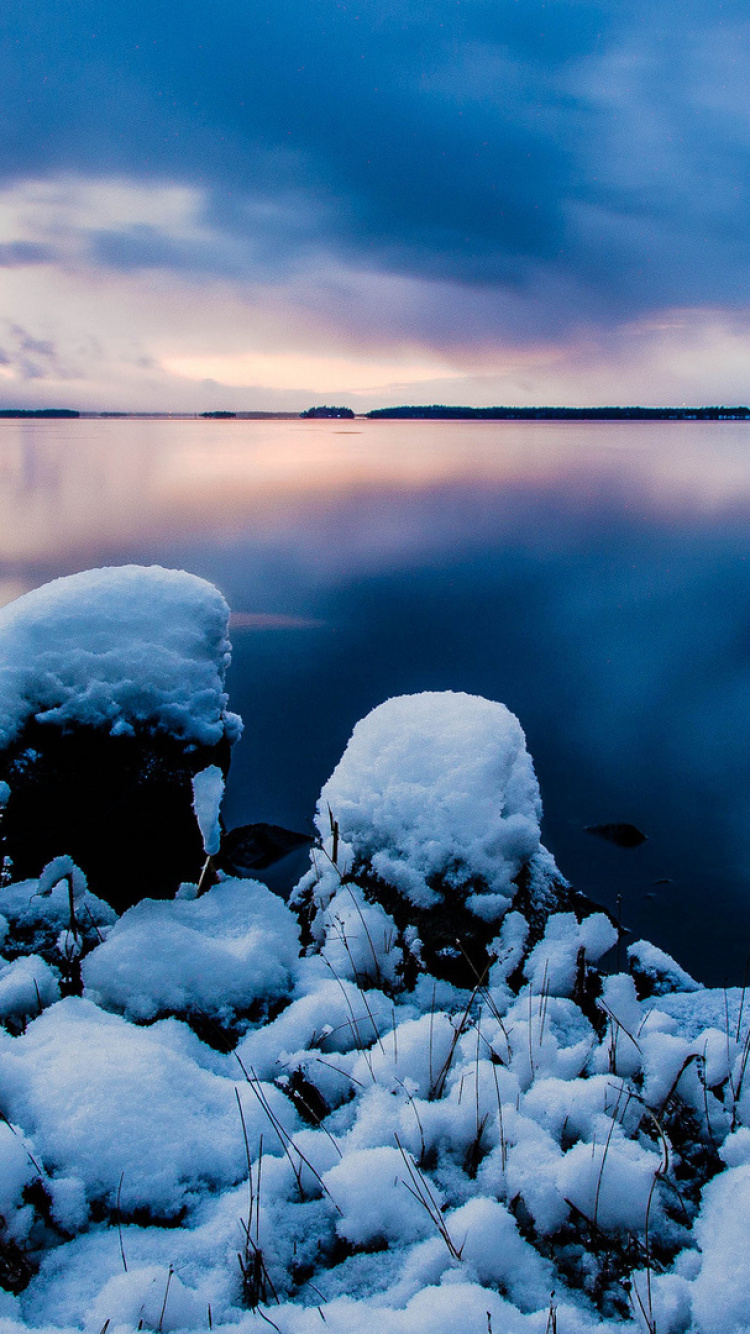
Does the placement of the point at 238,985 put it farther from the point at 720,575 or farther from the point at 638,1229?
the point at 720,575

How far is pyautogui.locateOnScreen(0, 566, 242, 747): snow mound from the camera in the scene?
11.0 feet

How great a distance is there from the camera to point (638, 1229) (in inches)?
71.1

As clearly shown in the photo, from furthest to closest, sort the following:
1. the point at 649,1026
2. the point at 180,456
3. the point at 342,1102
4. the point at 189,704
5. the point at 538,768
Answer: the point at 180,456 → the point at 538,768 → the point at 189,704 → the point at 649,1026 → the point at 342,1102

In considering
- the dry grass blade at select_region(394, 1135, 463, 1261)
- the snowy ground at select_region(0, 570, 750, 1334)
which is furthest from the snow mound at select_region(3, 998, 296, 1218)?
the dry grass blade at select_region(394, 1135, 463, 1261)

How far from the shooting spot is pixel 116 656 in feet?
11.3

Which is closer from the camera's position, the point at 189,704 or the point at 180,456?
the point at 189,704

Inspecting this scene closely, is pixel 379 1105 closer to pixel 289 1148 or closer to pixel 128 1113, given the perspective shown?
pixel 289 1148

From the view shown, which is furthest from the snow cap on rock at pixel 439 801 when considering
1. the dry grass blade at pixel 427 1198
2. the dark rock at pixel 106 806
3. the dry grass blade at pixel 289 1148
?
the dry grass blade at pixel 427 1198

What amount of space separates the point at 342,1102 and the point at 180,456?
48.8m

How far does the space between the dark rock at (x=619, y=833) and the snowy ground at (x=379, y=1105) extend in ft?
8.53

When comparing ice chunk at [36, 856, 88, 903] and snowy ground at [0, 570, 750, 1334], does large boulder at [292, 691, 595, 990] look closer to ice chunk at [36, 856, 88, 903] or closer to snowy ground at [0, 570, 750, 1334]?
snowy ground at [0, 570, 750, 1334]

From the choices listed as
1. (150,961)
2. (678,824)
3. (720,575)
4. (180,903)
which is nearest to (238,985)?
(150,961)

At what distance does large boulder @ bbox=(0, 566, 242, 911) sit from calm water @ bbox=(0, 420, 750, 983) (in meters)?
2.65

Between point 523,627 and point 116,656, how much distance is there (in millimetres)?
9530
